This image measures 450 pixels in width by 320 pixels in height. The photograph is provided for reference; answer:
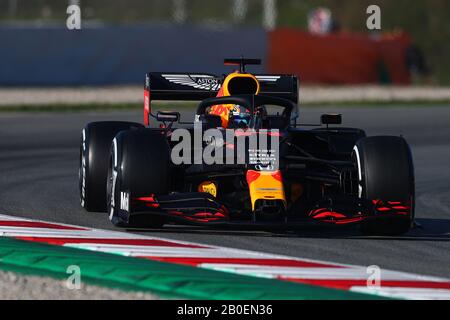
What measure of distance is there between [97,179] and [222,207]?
1899 mm

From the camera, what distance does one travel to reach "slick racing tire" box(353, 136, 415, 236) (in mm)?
9836

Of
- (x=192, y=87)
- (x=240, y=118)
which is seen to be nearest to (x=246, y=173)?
(x=240, y=118)

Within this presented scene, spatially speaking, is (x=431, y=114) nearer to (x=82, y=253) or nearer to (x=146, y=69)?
(x=146, y=69)

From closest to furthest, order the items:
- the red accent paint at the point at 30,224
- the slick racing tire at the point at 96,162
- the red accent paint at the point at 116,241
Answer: the red accent paint at the point at 116,241
the red accent paint at the point at 30,224
the slick racing tire at the point at 96,162

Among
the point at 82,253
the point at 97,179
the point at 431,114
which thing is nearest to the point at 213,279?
the point at 82,253

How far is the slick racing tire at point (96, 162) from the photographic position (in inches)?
437

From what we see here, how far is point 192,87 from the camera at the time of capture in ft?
41.2

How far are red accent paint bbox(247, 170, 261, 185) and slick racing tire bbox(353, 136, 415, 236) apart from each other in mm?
857

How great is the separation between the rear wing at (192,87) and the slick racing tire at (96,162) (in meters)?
1.04

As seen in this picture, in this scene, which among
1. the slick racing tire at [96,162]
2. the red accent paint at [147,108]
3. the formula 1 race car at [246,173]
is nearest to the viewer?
the formula 1 race car at [246,173]

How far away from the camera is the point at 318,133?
11.2 meters

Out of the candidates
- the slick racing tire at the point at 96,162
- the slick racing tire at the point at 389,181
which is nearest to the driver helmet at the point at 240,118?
the slick racing tire at the point at 96,162

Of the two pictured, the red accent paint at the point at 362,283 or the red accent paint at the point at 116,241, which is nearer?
the red accent paint at the point at 362,283

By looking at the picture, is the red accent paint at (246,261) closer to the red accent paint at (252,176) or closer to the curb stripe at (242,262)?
the curb stripe at (242,262)
